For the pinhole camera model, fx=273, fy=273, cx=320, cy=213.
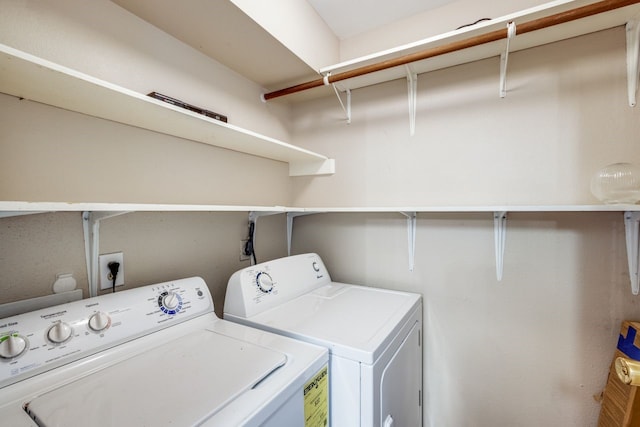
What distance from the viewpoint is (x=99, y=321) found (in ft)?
2.87

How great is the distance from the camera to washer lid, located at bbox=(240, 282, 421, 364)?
972mm

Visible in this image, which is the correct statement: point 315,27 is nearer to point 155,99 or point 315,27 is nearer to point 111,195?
point 155,99

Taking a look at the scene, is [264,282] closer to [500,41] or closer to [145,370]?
[145,370]

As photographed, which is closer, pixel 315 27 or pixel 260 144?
pixel 260 144

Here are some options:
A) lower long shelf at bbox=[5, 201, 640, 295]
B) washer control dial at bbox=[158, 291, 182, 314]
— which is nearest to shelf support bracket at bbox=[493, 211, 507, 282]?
lower long shelf at bbox=[5, 201, 640, 295]

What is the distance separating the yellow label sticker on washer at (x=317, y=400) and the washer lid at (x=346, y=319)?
0.32 ft

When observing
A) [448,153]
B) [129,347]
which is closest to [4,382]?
[129,347]

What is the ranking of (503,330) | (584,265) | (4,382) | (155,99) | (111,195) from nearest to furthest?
1. (4,382)
2. (155,99)
3. (111,195)
4. (584,265)
5. (503,330)

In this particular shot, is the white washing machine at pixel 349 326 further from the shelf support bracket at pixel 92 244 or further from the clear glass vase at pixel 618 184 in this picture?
the clear glass vase at pixel 618 184

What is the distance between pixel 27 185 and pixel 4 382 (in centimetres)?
56

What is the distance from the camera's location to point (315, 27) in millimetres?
1601

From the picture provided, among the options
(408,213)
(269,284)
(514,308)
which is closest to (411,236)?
(408,213)

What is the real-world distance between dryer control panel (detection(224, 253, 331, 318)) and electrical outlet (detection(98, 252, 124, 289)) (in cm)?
43

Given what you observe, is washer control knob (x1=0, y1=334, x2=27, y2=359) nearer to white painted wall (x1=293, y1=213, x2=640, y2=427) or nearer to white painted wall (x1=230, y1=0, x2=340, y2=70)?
white painted wall (x1=230, y1=0, x2=340, y2=70)
